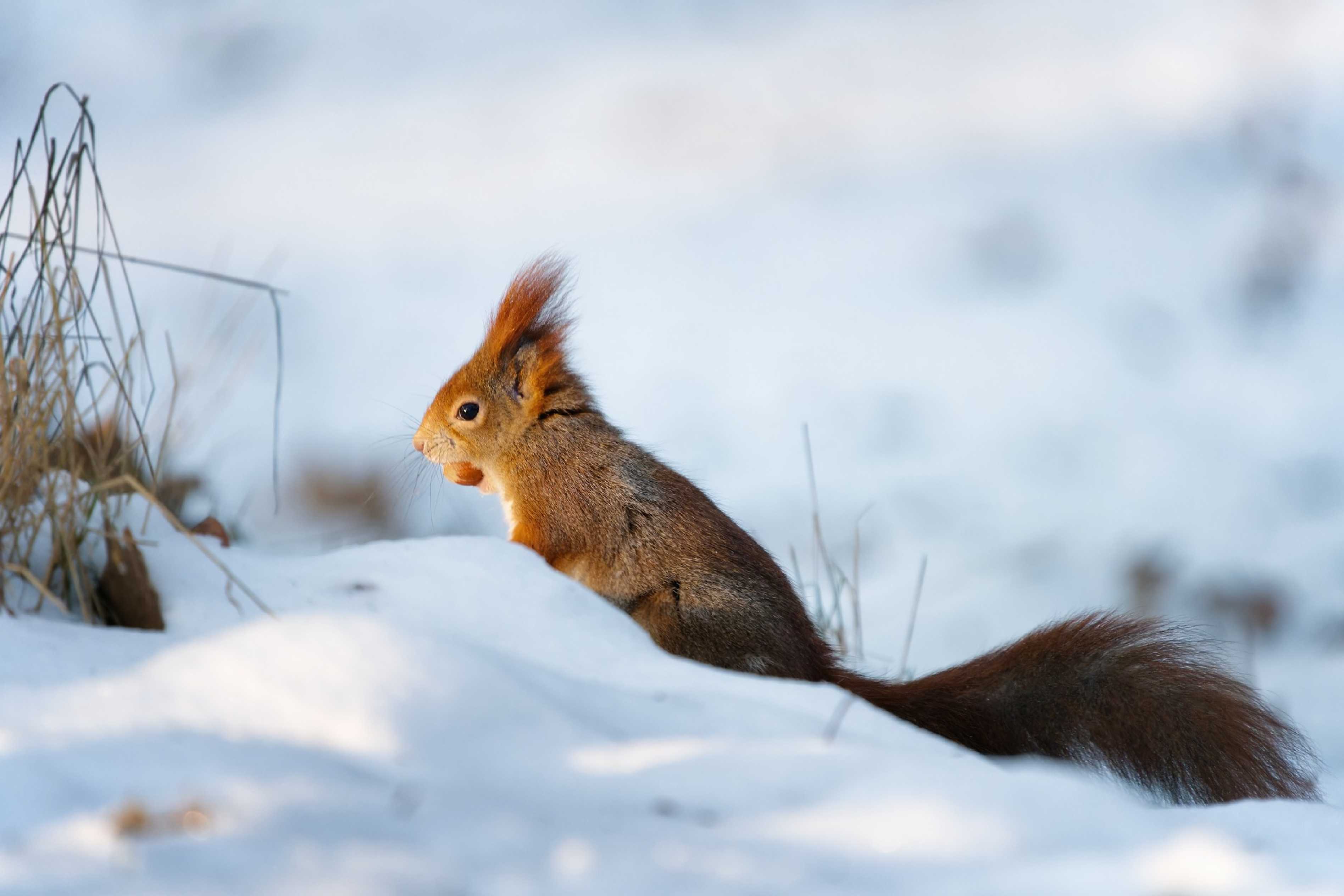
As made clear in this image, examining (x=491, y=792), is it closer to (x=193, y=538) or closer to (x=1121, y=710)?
(x=193, y=538)

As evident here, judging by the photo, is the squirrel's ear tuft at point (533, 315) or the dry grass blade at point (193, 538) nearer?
the dry grass blade at point (193, 538)

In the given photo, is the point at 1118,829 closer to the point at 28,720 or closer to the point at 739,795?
the point at 739,795

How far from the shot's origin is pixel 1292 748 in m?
3.30

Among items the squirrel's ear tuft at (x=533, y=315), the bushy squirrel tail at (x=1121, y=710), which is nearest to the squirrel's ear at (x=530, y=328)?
the squirrel's ear tuft at (x=533, y=315)

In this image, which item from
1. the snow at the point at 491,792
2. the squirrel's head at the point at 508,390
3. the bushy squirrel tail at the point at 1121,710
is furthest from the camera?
the squirrel's head at the point at 508,390

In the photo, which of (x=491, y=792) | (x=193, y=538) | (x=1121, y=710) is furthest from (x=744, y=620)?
(x=491, y=792)

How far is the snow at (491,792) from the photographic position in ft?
5.98

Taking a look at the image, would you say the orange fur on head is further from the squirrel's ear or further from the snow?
the snow

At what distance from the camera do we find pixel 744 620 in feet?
12.4

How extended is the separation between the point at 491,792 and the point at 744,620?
1.87 meters

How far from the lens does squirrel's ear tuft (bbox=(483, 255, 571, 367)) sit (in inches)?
179

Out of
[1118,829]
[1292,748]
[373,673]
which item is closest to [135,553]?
[373,673]

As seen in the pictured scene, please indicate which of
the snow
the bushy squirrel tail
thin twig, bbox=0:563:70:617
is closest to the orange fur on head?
the bushy squirrel tail

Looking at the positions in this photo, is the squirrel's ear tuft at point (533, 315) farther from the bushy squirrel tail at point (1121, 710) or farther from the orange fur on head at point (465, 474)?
the bushy squirrel tail at point (1121, 710)
